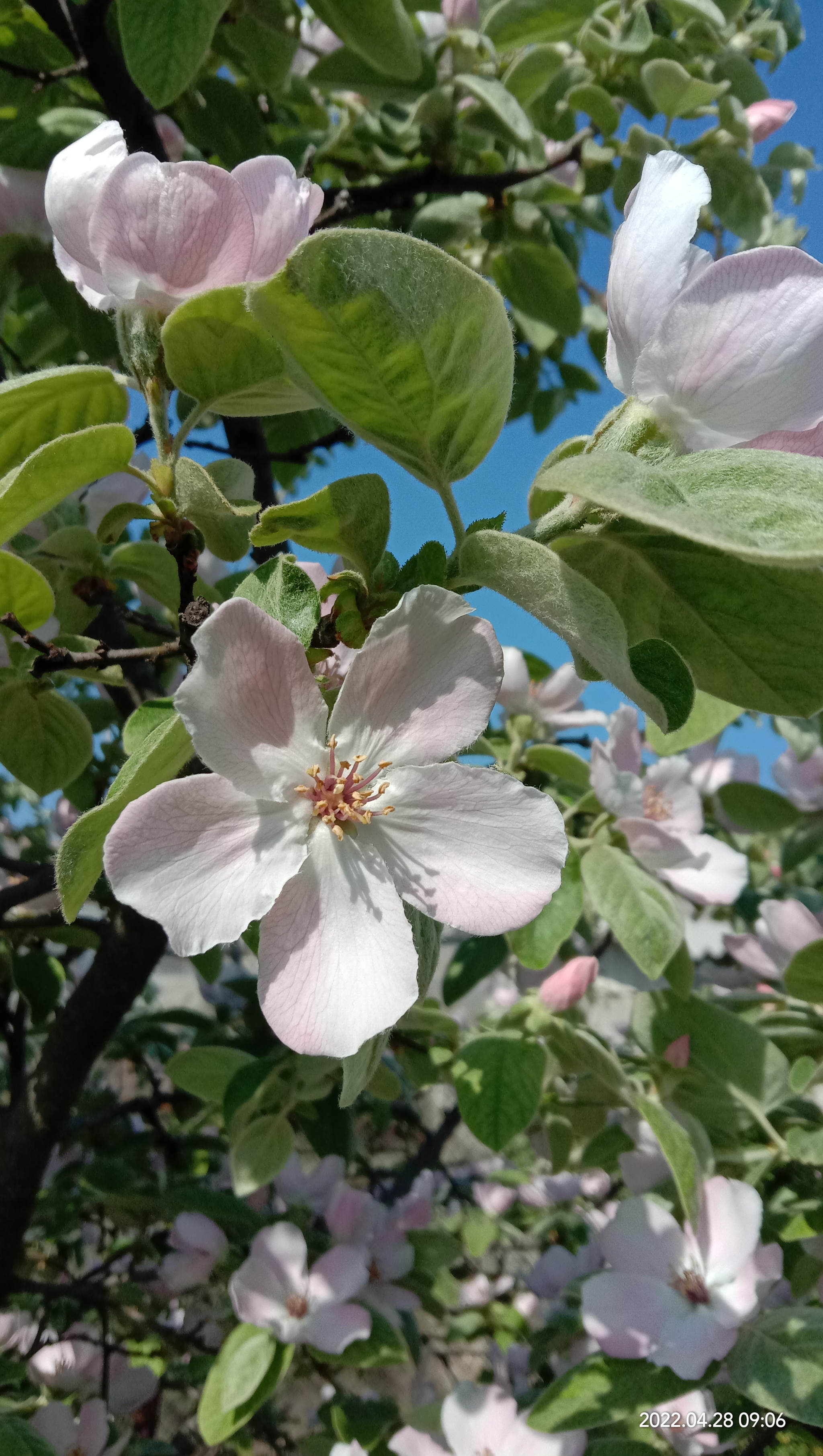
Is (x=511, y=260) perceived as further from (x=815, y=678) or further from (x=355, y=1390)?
(x=355, y=1390)

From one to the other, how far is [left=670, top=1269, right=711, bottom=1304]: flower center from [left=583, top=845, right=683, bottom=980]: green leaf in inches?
10.2

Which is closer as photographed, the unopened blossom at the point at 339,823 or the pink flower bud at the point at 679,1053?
the unopened blossom at the point at 339,823

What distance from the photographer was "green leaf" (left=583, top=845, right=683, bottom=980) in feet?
2.47

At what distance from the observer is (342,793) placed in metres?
0.42

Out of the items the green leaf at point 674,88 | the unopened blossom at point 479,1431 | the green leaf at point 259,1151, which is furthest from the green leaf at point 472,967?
the green leaf at point 674,88

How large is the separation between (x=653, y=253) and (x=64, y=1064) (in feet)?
3.33

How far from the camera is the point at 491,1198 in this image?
1820mm

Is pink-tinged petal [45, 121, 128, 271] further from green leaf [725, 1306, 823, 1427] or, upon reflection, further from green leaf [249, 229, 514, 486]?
green leaf [725, 1306, 823, 1427]

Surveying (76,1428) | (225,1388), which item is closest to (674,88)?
(225,1388)

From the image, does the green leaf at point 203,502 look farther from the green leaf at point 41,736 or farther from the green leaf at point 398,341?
the green leaf at point 41,736

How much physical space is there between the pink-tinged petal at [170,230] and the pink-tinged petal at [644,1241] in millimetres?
817

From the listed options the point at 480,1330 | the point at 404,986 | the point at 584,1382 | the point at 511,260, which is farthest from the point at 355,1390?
the point at 511,260

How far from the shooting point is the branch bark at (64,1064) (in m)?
0.99

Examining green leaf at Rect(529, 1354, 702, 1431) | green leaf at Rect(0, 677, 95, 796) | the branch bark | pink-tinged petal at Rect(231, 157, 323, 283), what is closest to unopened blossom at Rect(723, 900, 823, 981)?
green leaf at Rect(529, 1354, 702, 1431)
